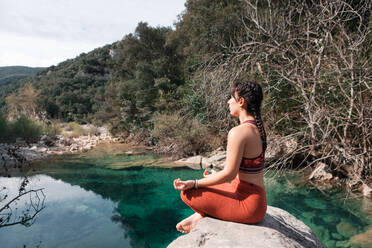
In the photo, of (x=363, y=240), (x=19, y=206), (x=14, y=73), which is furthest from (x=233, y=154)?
(x=14, y=73)

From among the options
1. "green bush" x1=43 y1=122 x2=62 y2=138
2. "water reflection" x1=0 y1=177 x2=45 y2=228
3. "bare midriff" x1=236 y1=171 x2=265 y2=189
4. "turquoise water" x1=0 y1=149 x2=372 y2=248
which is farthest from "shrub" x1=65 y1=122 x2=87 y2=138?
"bare midriff" x1=236 y1=171 x2=265 y2=189

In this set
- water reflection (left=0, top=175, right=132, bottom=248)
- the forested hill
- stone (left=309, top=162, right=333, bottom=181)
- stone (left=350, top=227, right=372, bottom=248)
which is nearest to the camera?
stone (left=350, top=227, right=372, bottom=248)

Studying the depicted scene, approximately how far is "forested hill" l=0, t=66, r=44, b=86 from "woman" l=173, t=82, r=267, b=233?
42.4m

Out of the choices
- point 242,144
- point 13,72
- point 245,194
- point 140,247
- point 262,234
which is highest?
point 13,72

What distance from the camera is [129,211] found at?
5.14m

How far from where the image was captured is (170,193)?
5.97 metres

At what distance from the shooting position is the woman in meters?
1.75

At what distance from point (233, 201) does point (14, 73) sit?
162 ft

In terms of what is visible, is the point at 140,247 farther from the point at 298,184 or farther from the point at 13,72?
the point at 13,72

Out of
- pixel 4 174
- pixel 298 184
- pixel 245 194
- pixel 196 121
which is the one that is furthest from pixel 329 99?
pixel 4 174

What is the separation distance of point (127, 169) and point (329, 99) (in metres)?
6.19

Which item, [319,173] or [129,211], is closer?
[129,211]

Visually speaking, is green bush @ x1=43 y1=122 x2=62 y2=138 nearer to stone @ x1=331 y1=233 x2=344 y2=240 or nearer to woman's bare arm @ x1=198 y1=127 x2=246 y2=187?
stone @ x1=331 y1=233 x2=344 y2=240

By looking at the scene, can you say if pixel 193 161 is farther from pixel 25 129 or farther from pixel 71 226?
pixel 25 129
